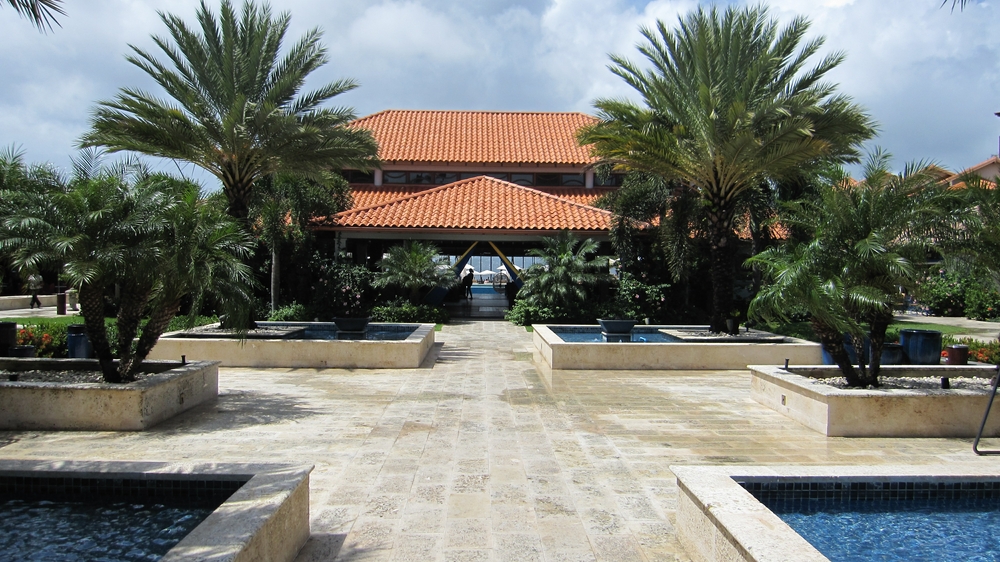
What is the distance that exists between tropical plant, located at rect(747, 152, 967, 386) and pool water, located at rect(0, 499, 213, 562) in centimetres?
657

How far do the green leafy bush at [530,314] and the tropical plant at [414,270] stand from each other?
2.12m

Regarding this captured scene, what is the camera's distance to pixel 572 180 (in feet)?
91.0

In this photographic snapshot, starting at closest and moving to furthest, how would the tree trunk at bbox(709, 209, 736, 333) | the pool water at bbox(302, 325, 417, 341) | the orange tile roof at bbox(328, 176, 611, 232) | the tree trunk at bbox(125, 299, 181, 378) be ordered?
1. the tree trunk at bbox(125, 299, 181, 378)
2. the tree trunk at bbox(709, 209, 736, 333)
3. the pool water at bbox(302, 325, 417, 341)
4. the orange tile roof at bbox(328, 176, 611, 232)

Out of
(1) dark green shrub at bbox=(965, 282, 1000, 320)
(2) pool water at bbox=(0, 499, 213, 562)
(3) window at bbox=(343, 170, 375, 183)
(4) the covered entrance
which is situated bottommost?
(2) pool water at bbox=(0, 499, 213, 562)

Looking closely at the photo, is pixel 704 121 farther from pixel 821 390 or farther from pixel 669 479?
pixel 669 479

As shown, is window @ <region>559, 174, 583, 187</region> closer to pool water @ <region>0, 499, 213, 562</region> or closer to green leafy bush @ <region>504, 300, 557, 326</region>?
green leafy bush @ <region>504, 300, 557, 326</region>

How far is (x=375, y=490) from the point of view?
18.3 feet

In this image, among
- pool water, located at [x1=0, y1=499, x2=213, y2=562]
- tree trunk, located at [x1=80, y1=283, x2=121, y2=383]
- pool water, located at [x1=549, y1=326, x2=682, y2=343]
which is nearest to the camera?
pool water, located at [x1=0, y1=499, x2=213, y2=562]

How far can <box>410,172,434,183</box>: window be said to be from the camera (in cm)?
2741

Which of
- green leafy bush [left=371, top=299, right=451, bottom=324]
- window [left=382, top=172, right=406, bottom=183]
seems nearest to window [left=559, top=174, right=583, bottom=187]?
window [left=382, top=172, right=406, bottom=183]

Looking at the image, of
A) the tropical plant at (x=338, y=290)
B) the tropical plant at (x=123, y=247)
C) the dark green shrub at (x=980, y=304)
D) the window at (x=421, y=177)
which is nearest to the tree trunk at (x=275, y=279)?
the tropical plant at (x=338, y=290)

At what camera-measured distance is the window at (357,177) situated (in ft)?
89.9

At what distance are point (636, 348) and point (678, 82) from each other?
645 cm

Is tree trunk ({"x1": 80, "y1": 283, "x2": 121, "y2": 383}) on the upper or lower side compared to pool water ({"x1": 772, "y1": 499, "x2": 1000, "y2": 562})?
upper
